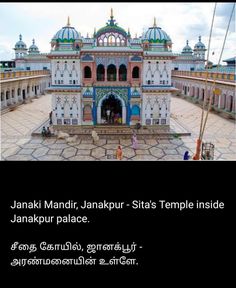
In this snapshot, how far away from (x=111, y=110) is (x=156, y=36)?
6.46 m

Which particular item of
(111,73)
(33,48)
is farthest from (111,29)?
(33,48)

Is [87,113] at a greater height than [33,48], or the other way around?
[33,48]

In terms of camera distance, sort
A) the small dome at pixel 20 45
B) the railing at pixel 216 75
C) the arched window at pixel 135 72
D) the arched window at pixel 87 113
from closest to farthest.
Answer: the arched window at pixel 135 72 < the arched window at pixel 87 113 < the railing at pixel 216 75 < the small dome at pixel 20 45

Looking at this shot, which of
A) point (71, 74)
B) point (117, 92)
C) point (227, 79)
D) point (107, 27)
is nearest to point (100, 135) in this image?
point (117, 92)

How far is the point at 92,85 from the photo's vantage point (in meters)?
19.9

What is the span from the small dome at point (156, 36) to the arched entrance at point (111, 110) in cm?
485

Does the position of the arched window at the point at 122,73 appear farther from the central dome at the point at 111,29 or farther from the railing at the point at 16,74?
the railing at the point at 16,74

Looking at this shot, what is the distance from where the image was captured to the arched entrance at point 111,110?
20.5m

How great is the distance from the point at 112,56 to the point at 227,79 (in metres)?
12.5

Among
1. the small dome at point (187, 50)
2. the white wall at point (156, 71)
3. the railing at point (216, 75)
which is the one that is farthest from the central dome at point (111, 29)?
the small dome at point (187, 50)

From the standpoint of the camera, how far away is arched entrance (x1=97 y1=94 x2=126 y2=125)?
2055 centimetres

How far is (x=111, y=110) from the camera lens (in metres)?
21.5

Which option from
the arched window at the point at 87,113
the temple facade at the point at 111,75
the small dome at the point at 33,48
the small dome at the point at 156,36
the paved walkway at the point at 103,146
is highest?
the small dome at the point at 33,48

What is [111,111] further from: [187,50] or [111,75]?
[187,50]
